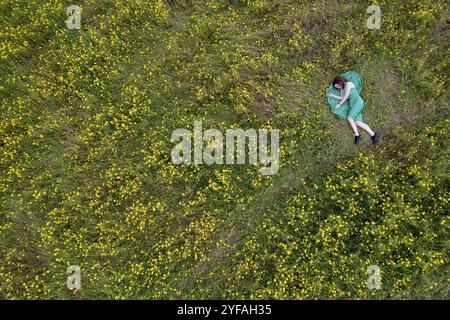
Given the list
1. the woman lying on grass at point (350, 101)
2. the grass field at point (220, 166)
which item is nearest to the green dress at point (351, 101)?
the woman lying on grass at point (350, 101)

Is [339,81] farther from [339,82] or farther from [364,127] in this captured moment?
[364,127]

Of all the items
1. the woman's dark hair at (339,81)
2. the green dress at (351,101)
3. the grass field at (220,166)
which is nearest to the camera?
the grass field at (220,166)

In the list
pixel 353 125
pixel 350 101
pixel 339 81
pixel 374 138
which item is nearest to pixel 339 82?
pixel 339 81

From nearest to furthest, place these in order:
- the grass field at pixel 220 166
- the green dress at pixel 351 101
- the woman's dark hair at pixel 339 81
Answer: the grass field at pixel 220 166
the woman's dark hair at pixel 339 81
the green dress at pixel 351 101

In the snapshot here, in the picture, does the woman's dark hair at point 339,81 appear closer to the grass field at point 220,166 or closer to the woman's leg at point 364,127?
the grass field at point 220,166

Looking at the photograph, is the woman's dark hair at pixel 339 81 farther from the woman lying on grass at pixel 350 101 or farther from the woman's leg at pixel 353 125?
the woman's leg at pixel 353 125

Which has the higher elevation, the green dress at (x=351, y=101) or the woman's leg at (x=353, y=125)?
the green dress at (x=351, y=101)

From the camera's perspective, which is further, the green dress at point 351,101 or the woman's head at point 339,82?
the green dress at point 351,101

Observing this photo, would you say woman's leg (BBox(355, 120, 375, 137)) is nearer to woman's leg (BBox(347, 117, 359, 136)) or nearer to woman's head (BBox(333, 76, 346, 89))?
woman's leg (BBox(347, 117, 359, 136))
